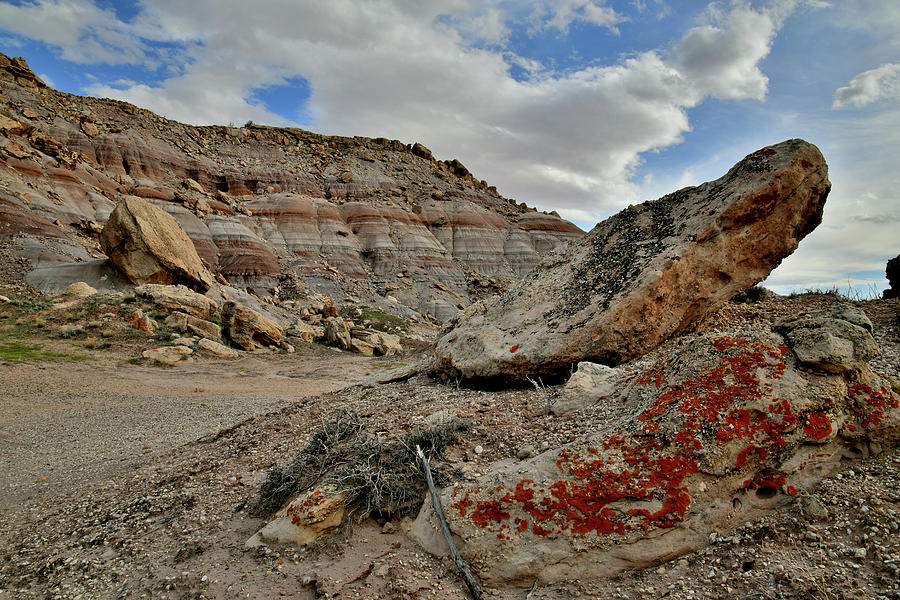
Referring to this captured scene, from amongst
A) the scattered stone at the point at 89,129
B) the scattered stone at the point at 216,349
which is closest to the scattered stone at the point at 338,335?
the scattered stone at the point at 216,349

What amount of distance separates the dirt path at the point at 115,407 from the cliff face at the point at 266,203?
48.7 feet

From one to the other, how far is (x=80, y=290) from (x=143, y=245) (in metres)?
3.79

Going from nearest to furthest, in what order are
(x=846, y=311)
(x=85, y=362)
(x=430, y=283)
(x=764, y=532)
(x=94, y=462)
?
(x=764, y=532) → (x=846, y=311) → (x=94, y=462) → (x=85, y=362) → (x=430, y=283)

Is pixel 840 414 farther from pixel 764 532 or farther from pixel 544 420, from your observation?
pixel 544 420

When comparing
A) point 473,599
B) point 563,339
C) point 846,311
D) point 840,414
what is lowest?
point 473,599

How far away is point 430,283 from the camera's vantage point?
1785 inches

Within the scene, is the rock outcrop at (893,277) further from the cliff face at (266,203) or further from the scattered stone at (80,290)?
the scattered stone at (80,290)

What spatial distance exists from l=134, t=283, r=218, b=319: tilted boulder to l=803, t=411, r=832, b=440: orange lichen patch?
1049 inches

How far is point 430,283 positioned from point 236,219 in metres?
18.8

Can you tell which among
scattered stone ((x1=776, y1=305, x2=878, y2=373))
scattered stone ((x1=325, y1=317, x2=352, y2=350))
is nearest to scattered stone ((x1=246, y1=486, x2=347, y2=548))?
scattered stone ((x1=776, y1=305, x2=878, y2=373))

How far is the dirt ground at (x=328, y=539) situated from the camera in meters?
3.15

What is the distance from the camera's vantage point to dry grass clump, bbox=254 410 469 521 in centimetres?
436

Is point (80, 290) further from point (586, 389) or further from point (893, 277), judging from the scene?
point (893, 277)

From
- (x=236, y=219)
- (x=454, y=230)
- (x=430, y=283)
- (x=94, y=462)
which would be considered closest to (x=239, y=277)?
(x=236, y=219)
